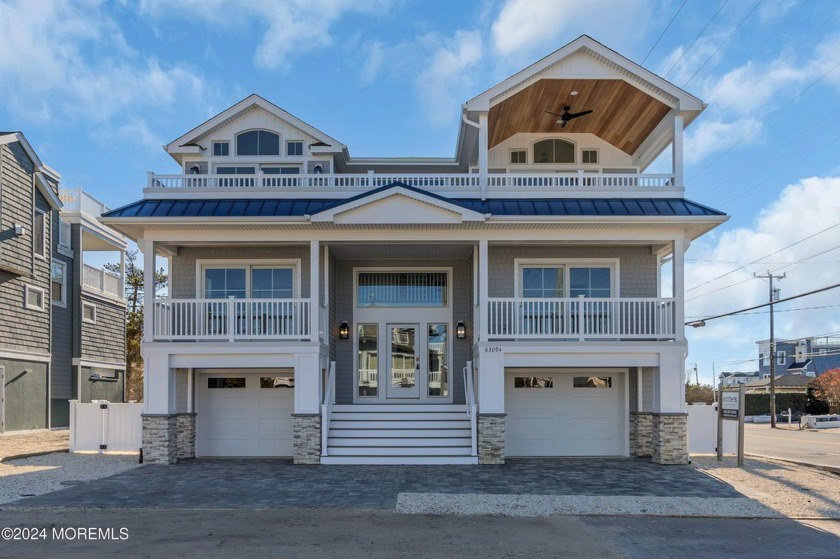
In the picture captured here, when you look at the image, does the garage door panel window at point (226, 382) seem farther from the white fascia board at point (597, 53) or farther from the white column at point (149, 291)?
the white fascia board at point (597, 53)

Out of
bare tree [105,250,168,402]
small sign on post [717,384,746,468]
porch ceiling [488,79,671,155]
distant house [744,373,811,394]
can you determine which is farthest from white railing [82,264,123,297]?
distant house [744,373,811,394]

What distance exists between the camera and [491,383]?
554 inches

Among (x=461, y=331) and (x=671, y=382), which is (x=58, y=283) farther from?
(x=671, y=382)

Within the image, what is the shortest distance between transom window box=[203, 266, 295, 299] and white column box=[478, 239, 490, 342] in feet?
14.6

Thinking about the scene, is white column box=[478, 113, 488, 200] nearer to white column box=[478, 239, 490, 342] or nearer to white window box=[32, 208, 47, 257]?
white column box=[478, 239, 490, 342]

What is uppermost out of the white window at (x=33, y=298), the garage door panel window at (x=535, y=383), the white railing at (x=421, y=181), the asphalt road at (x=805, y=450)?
the white railing at (x=421, y=181)

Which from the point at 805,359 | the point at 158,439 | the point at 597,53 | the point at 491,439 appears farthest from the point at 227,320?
the point at 805,359

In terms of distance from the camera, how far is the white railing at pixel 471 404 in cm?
1395

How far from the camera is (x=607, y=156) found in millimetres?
17656

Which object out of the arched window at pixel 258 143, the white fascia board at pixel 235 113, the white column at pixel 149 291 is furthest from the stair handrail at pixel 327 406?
the white fascia board at pixel 235 113

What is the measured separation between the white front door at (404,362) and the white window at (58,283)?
13.3 metres

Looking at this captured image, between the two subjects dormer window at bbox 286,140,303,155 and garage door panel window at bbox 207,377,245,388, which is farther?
dormer window at bbox 286,140,303,155

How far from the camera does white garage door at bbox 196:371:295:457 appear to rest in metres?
15.6

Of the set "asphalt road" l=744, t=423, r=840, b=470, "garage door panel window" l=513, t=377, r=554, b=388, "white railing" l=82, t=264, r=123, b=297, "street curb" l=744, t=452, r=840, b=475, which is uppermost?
"white railing" l=82, t=264, r=123, b=297
